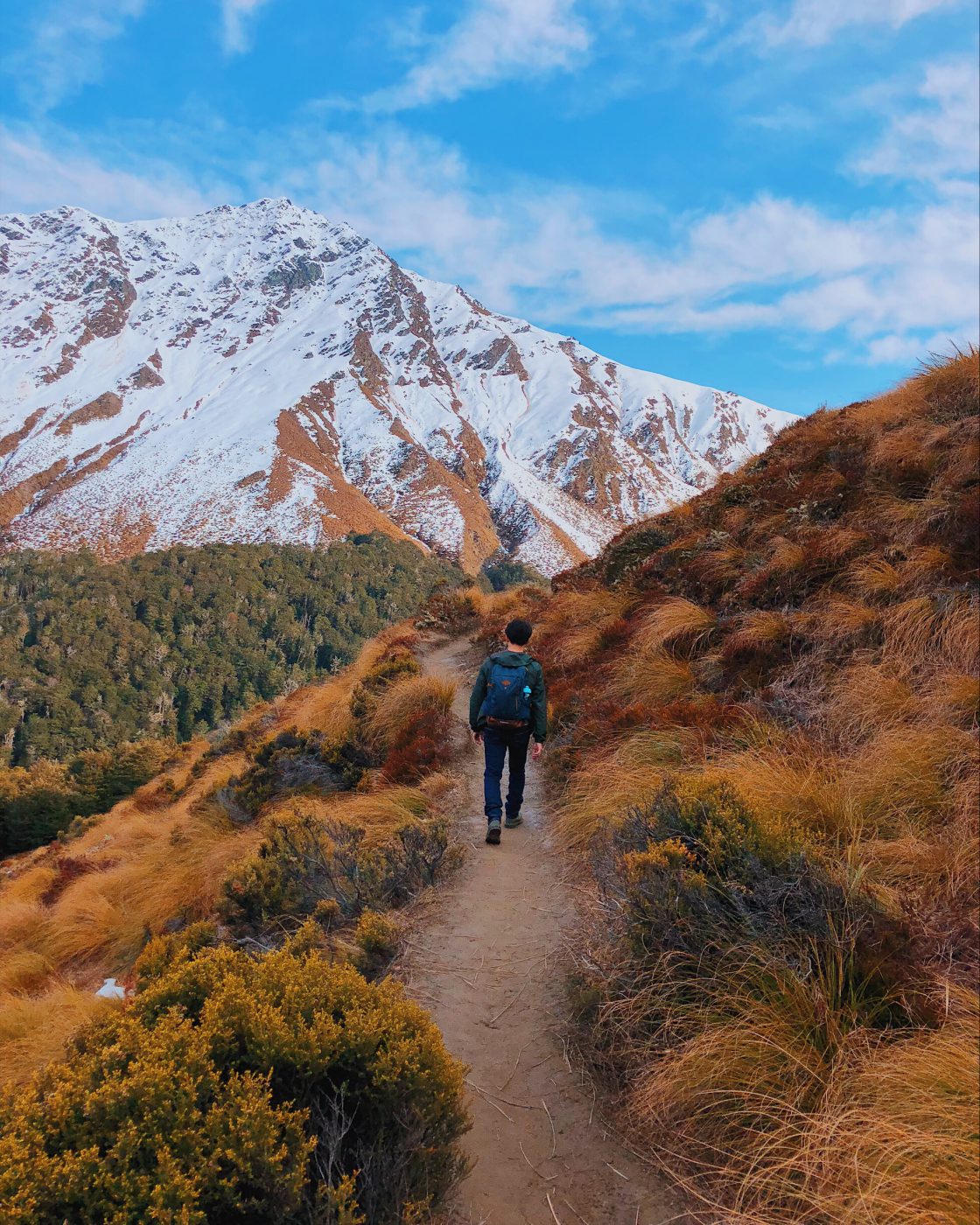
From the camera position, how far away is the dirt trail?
90.4 inches

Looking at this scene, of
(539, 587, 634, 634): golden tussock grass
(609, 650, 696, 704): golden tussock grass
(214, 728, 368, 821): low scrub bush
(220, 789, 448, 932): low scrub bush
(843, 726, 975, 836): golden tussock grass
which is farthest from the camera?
(539, 587, 634, 634): golden tussock grass

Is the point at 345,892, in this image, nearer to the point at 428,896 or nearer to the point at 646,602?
the point at 428,896

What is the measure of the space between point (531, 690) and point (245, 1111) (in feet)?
12.8

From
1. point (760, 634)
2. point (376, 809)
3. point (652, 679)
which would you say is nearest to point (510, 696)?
point (652, 679)

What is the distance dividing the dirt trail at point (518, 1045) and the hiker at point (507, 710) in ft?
1.98

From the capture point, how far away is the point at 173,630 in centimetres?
9981

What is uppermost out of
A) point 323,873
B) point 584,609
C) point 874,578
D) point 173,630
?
point 874,578

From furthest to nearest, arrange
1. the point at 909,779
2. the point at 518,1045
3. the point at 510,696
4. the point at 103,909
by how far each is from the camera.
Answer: the point at 103,909 < the point at 510,696 < the point at 909,779 < the point at 518,1045

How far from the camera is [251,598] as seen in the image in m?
108

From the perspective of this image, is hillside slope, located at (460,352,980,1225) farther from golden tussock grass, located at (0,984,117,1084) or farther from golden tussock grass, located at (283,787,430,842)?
golden tussock grass, located at (0,984,117,1084)

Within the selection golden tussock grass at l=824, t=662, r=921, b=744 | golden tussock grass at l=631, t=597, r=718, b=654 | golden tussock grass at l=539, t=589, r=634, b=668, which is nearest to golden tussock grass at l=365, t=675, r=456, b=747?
golden tussock grass at l=539, t=589, r=634, b=668

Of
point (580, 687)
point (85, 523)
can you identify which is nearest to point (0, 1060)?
point (580, 687)

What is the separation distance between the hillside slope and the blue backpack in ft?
2.87

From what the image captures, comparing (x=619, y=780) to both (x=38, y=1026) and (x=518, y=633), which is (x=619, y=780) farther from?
(x=38, y=1026)
